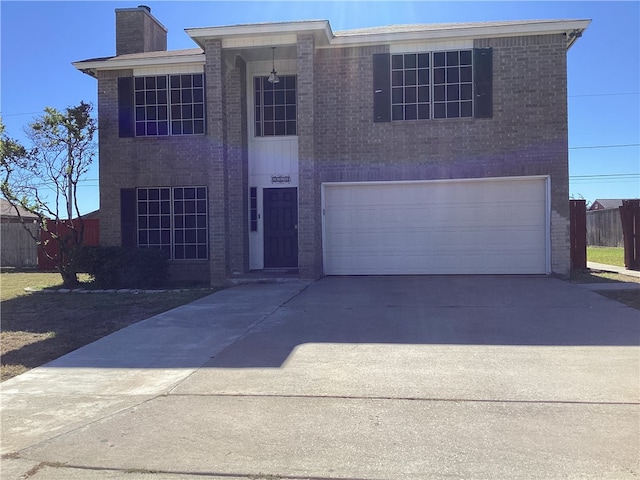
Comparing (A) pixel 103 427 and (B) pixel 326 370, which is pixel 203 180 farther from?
(A) pixel 103 427

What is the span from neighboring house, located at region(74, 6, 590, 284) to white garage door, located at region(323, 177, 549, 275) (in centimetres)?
3

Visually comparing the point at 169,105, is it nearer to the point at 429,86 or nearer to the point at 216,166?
the point at 216,166

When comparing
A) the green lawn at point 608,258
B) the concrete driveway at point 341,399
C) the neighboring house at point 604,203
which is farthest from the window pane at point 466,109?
the neighboring house at point 604,203

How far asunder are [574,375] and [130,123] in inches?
504

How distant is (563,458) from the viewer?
11.8ft

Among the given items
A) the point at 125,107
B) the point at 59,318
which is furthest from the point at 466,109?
the point at 59,318

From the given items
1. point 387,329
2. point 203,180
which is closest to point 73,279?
point 203,180

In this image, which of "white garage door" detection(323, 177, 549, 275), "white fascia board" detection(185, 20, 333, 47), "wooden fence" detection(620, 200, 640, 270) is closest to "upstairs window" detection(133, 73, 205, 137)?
"white fascia board" detection(185, 20, 333, 47)

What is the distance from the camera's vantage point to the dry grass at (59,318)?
681cm

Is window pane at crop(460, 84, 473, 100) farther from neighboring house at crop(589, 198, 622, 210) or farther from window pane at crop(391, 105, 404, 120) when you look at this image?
neighboring house at crop(589, 198, 622, 210)

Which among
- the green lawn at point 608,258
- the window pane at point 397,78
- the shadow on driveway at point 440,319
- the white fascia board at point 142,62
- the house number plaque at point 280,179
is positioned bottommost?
the shadow on driveway at point 440,319

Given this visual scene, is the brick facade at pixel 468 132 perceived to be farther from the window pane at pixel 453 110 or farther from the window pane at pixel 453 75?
the window pane at pixel 453 75

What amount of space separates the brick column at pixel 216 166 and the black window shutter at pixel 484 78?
6016 mm

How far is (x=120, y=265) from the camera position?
1280cm
